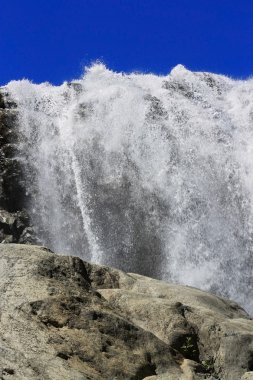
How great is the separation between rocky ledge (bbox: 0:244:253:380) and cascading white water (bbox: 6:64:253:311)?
15.5m

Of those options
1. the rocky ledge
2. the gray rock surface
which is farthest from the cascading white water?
the rocky ledge

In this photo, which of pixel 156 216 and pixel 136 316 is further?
pixel 156 216

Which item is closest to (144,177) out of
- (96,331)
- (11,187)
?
(11,187)

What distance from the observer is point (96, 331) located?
765 centimetres

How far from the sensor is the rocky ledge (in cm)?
698

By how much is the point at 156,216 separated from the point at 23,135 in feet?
23.4

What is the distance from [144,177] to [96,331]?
21146 mm

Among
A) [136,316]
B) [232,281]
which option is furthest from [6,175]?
[136,316]

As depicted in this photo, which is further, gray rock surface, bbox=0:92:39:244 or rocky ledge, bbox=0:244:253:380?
gray rock surface, bbox=0:92:39:244

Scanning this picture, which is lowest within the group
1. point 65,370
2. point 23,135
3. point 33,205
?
point 65,370

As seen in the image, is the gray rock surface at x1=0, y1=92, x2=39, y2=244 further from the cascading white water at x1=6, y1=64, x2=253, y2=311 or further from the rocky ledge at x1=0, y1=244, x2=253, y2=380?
the rocky ledge at x1=0, y1=244, x2=253, y2=380

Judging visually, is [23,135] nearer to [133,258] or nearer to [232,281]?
[133,258]

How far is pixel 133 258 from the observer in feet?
86.5

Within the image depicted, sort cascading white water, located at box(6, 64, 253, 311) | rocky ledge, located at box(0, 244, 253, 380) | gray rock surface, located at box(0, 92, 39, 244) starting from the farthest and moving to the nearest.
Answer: cascading white water, located at box(6, 64, 253, 311) < gray rock surface, located at box(0, 92, 39, 244) < rocky ledge, located at box(0, 244, 253, 380)
